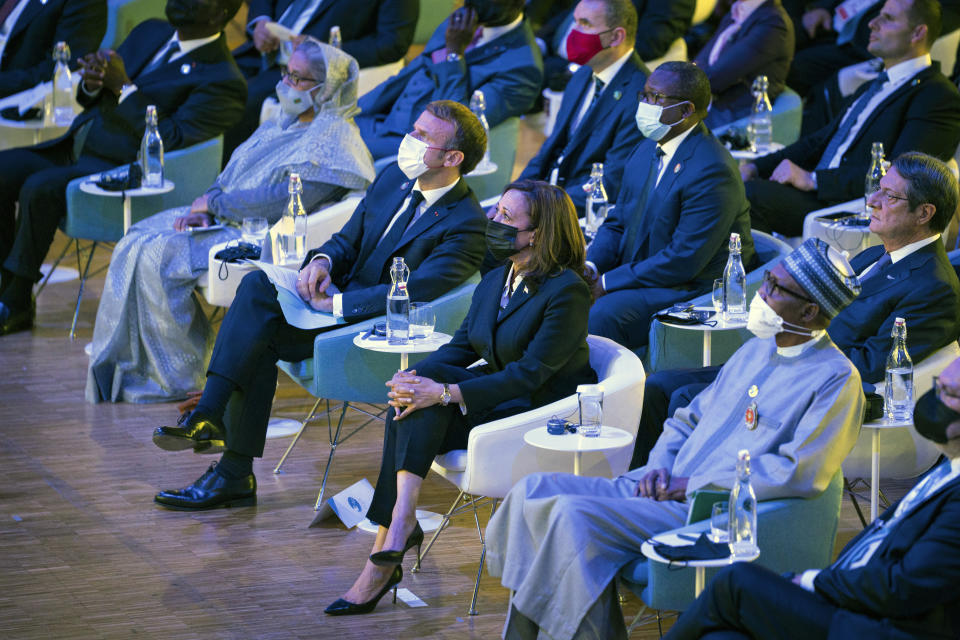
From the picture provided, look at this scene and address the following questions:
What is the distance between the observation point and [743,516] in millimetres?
3451

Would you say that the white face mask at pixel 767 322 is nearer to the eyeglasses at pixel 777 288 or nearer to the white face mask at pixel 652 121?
the eyeglasses at pixel 777 288

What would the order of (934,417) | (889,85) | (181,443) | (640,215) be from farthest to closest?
(889,85) → (640,215) → (181,443) → (934,417)

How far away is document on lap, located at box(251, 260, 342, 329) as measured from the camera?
5.24m

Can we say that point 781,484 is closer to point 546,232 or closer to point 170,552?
point 546,232

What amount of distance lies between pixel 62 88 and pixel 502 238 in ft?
14.8

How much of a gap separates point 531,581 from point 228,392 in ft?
5.85

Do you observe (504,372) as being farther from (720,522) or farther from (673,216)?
(673,216)

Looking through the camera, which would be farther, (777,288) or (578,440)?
(578,440)

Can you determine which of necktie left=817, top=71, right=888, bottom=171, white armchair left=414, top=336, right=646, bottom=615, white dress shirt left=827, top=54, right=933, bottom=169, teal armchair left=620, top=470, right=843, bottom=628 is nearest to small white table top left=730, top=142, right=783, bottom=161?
necktie left=817, top=71, right=888, bottom=171

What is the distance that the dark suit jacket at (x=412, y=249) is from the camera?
5.24m

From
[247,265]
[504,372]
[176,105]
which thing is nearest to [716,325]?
[504,372]

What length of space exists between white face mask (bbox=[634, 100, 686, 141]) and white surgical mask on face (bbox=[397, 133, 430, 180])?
86cm

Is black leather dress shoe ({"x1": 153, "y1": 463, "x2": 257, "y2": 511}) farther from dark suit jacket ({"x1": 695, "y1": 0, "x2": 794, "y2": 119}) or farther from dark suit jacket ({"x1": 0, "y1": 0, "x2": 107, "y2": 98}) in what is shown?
dark suit jacket ({"x1": 0, "y1": 0, "x2": 107, "y2": 98})

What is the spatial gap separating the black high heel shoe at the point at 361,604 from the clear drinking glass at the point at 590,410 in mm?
708
